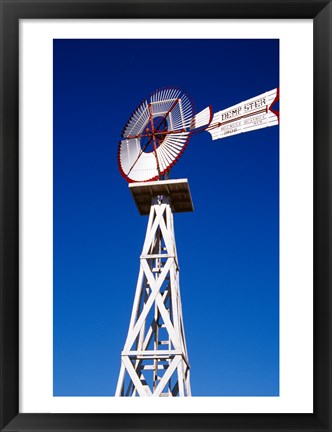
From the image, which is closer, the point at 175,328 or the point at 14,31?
Answer: the point at 14,31

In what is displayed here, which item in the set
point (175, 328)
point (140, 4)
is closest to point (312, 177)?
point (140, 4)

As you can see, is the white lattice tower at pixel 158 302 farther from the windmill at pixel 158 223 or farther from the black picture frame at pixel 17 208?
the black picture frame at pixel 17 208

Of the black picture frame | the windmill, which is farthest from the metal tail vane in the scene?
the black picture frame

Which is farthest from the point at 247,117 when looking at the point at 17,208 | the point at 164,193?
the point at 164,193

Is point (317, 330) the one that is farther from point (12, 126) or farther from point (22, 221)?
point (12, 126)

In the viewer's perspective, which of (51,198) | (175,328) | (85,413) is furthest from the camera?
(175,328)

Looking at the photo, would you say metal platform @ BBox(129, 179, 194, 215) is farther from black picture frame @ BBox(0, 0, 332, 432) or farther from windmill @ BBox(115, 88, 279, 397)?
black picture frame @ BBox(0, 0, 332, 432)

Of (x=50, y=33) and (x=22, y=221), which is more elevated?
(x=50, y=33)
